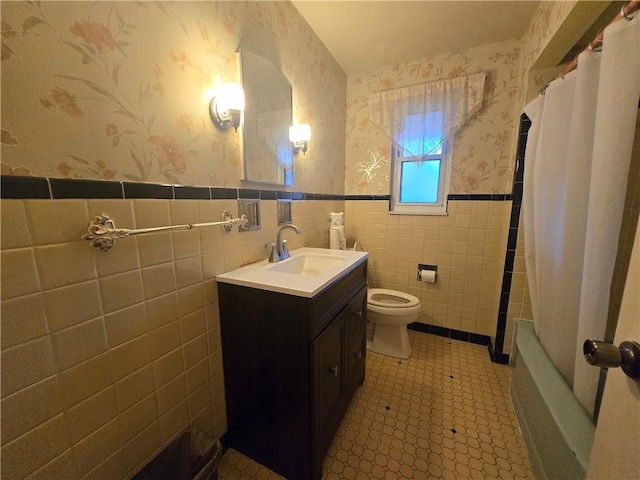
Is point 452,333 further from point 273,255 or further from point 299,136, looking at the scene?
point 299,136

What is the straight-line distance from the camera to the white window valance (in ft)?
6.10

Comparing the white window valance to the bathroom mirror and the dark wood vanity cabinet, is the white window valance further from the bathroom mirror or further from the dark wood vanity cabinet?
the dark wood vanity cabinet

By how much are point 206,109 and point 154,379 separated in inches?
41.3

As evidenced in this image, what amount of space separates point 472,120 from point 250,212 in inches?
72.3

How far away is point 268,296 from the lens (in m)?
0.97

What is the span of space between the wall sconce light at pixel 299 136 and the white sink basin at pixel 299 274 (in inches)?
26.7

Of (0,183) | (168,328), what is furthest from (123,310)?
(0,183)

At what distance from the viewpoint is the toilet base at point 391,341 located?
1.93 metres

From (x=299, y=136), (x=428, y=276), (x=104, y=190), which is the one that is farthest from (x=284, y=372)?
(x=428, y=276)

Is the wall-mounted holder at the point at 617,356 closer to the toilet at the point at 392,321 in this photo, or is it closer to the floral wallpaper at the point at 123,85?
the floral wallpaper at the point at 123,85

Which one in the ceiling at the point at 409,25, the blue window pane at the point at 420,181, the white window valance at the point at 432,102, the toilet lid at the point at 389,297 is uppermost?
the ceiling at the point at 409,25

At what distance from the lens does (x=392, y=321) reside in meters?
1.85

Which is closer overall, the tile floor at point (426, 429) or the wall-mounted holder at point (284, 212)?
the tile floor at point (426, 429)

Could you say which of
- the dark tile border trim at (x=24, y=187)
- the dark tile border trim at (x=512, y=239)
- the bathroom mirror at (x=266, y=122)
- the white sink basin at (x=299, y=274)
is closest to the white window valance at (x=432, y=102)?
the dark tile border trim at (x=512, y=239)
